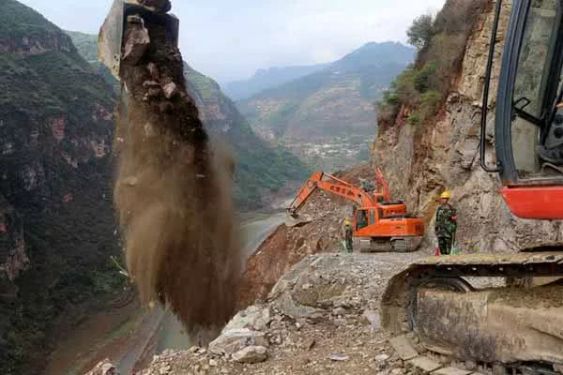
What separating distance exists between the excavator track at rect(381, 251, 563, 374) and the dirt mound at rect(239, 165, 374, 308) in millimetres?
16005

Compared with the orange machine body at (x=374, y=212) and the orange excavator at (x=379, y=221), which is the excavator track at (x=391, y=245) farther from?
the orange machine body at (x=374, y=212)

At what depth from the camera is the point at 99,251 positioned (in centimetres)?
5697

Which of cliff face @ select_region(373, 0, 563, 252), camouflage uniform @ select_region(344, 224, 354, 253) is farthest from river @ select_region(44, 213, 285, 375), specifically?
cliff face @ select_region(373, 0, 563, 252)

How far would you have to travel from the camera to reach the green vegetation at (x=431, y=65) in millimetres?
14273

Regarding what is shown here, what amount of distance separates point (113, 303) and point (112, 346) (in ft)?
43.7

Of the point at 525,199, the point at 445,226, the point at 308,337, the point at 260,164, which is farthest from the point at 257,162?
the point at 525,199

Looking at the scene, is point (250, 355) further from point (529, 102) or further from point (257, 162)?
point (257, 162)

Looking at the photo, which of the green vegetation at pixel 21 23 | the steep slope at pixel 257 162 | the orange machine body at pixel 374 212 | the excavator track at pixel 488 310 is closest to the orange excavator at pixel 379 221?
the orange machine body at pixel 374 212

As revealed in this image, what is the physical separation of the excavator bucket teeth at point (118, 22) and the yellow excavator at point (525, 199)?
199 inches

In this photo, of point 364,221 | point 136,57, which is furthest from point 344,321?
point 364,221

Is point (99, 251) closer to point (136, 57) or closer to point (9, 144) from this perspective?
point (9, 144)

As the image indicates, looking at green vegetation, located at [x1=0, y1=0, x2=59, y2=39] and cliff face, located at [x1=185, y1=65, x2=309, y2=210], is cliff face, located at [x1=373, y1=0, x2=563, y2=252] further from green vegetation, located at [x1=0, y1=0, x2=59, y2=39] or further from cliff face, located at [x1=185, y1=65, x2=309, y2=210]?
green vegetation, located at [x1=0, y1=0, x2=59, y2=39]

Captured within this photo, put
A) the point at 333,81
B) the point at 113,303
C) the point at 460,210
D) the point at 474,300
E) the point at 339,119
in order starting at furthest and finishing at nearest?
1. the point at 333,81
2. the point at 339,119
3. the point at 113,303
4. the point at 460,210
5. the point at 474,300

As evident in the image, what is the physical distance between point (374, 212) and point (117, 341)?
21245 millimetres
